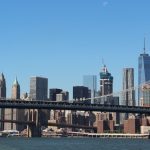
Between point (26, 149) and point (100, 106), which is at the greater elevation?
point (100, 106)

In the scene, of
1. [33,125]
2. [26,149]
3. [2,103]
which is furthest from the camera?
[33,125]

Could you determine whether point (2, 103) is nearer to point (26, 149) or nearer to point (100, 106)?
point (100, 106)

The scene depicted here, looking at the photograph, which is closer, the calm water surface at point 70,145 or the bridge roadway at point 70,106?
the calm water surface at point 70,145

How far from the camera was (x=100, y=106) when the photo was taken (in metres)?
140

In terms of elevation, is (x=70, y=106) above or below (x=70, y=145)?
above

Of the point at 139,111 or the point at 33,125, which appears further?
the point at 33,125

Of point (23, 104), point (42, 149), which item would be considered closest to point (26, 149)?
point (42, 149)

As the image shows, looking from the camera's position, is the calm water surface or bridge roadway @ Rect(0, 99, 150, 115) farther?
bridge roadway @ Rect(0, 99, 150, 115)

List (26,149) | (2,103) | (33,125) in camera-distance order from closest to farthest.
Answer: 1. (26,149)
2. (2,103)
3. (33,125)

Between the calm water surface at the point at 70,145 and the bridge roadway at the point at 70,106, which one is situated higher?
the bridge roadway at the point at 70,106

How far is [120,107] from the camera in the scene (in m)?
140

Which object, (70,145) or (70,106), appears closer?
(70,145)

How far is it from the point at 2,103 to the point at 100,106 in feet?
69.3

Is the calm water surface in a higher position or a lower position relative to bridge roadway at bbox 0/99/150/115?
lower
